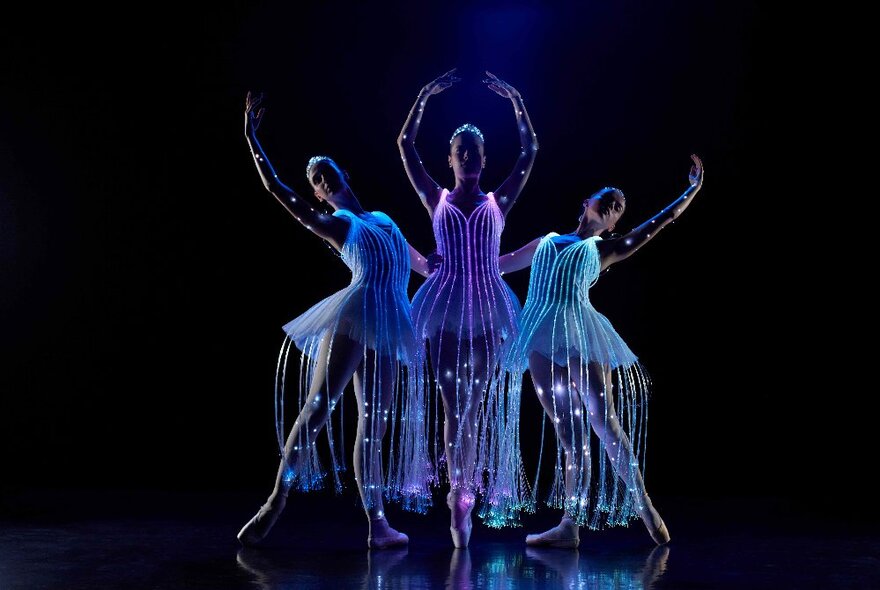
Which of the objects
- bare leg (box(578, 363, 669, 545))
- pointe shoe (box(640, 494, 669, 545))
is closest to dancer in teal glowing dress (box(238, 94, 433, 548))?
bare leg (box(578, 363, 669, 545))

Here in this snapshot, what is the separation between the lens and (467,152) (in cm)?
311

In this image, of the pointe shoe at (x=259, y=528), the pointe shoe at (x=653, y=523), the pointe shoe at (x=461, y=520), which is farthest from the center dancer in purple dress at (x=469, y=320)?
the pointe shoe at (x=259, y=528)

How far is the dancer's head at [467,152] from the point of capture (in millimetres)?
3113

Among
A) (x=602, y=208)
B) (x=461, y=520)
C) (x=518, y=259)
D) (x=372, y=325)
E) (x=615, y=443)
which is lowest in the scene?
(x=461, y=520)

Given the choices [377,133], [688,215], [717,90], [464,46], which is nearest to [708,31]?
[717,90]

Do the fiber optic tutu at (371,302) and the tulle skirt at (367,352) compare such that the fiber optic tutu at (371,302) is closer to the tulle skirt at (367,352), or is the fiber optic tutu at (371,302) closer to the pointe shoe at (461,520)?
the tulle skirt at (367,352)

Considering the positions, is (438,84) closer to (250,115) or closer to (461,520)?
(250,115)

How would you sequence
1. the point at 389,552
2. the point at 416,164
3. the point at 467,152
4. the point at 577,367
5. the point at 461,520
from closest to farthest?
the point at 389,552 < the point at 461,520 < the point at 577,367 < the point at 467,152 < the point at 416,164

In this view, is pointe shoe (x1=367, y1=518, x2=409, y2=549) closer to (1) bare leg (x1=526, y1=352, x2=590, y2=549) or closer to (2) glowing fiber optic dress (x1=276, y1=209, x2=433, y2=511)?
(2) glowing fiber optic dress (x1=276, y1=209, x2=433, y2=511)

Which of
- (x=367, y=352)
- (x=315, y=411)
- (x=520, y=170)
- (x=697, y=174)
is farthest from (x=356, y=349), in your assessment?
(x=697, y=174)

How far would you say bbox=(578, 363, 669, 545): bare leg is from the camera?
9.86 feet

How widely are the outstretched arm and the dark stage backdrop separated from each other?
0.93 meters

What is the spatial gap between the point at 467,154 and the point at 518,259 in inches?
17.6

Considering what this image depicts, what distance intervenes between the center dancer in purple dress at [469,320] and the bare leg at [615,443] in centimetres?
31
